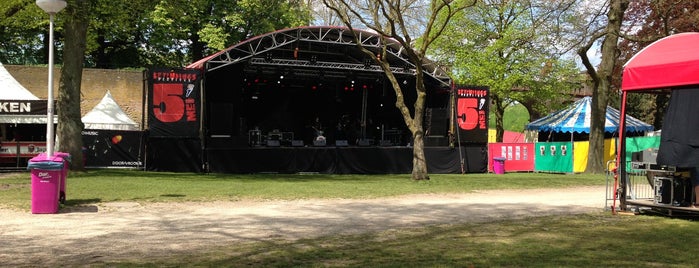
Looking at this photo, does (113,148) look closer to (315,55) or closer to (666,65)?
(315,55)

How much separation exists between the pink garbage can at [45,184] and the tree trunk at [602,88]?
825 inches

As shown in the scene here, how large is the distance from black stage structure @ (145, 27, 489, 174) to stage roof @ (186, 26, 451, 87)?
47 millimetres

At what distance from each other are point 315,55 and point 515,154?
10.8 meters

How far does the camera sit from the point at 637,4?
99.3 feet

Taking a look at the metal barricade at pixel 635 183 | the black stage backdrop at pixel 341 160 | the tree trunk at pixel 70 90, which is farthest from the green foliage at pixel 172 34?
the metal barricade at pixel 635 183

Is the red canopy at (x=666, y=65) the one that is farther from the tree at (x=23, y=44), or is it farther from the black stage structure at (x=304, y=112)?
the tree at (x=23, y=44)

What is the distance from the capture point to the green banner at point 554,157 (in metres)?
28.2

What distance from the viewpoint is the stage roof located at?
23625 mm

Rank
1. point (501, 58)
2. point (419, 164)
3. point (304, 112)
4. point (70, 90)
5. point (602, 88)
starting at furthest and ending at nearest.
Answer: point (501, 58) < point (304, 112) < point (602, 88) < point (419, 164) < point (70, 90)

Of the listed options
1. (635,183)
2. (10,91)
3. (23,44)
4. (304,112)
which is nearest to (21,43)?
(23,44)

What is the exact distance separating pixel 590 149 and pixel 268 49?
553 inches

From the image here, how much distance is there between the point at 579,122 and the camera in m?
30.7

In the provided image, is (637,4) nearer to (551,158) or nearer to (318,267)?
(551,158)

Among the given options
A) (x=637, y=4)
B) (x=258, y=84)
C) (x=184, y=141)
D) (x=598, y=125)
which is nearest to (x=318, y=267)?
(x=184, y=141)
